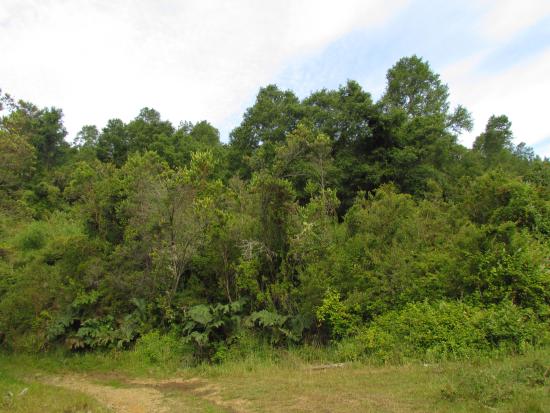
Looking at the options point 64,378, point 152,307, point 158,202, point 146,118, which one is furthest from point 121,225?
point 146,118

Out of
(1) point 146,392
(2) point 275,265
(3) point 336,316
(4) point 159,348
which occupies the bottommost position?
(1) point 146,392

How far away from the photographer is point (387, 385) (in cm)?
686

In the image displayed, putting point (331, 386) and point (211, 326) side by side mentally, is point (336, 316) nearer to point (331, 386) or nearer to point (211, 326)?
point (331, 386)

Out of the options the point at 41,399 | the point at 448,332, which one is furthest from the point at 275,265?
the point at 41,399

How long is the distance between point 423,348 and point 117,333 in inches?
341

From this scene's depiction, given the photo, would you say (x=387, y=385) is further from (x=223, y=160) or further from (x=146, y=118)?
(x=146, y=118)

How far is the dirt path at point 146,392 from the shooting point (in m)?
7.19

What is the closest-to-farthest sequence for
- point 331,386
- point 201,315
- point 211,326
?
1. point 331,386
2. point 211,326
3. point 201,315

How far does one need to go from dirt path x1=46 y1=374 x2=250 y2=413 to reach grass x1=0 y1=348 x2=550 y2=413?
50 millimetres

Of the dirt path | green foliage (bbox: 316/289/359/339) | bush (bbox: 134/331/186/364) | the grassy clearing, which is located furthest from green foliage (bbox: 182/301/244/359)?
the grassy clearing

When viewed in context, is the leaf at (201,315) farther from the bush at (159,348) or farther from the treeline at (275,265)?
the bush at (159,348)

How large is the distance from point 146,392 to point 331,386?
3.97 meters

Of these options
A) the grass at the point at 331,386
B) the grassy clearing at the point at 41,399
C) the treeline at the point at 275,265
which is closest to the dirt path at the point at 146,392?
the grass at the point at 331,386

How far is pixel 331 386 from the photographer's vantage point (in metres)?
7.21
